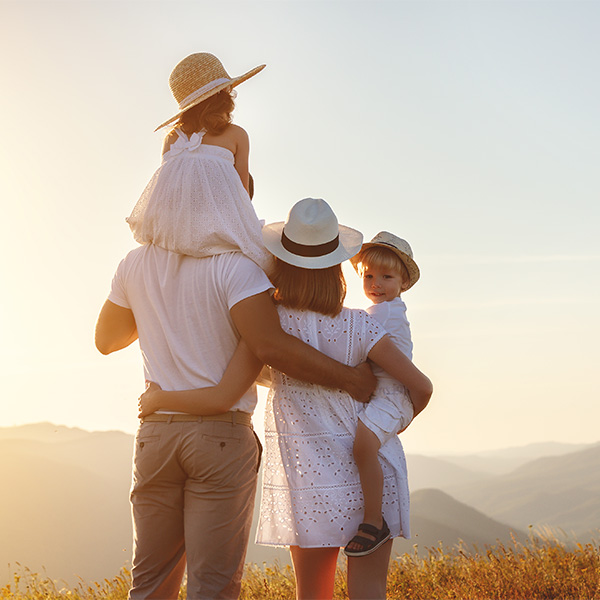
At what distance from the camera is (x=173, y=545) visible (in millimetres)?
3307

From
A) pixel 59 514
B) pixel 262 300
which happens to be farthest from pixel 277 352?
pixel 59 514

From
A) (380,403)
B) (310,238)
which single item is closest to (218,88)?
(310,238)

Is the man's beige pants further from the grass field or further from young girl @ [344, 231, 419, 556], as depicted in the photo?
the grass field

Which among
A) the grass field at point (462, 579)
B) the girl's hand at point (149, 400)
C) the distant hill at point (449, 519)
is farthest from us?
the distant hill at point (449, 519)

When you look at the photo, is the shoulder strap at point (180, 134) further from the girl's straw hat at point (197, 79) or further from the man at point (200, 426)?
the man at point (200, 426)

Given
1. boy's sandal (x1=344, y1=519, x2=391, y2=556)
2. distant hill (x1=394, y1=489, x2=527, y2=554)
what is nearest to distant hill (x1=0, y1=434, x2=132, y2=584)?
distant hill (x1=394, y1=489, x2=527, y2=554)

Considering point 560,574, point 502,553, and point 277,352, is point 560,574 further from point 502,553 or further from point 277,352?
point 277,352

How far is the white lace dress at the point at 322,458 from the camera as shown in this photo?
11.0 feet

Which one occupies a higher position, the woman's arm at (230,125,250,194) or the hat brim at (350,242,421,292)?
the woman's arm at (230,125,250,194)

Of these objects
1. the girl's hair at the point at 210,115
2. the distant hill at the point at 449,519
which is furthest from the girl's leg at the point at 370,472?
the distant hill at the point at 449,519

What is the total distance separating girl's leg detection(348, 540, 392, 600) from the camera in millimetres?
3268

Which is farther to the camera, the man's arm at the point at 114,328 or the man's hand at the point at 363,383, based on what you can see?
the man's arm at the point at 114,328

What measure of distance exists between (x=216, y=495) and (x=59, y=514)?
203 meters

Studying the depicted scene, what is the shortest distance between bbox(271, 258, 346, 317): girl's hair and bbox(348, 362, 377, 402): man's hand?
0.95ft
